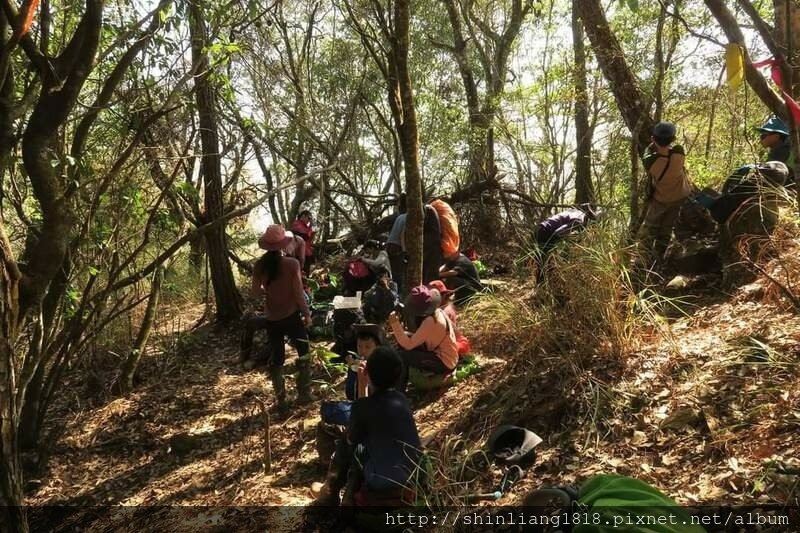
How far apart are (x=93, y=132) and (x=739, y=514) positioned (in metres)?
6.46

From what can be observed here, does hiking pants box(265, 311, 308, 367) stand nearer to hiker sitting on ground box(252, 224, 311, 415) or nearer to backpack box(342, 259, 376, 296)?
hiker sitting on ground box(252, 224, 311, 415)

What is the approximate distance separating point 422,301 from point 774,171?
130 inches

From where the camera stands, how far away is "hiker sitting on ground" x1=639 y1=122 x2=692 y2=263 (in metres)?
5.32

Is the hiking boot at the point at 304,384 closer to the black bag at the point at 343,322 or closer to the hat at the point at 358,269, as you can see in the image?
the black bag at the point at 343,322

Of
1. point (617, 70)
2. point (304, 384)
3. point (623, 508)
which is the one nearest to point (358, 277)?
point (304, 384)

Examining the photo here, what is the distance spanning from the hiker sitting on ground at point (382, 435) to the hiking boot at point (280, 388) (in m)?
1.96

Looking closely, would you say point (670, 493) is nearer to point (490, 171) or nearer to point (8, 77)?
point (8, 77)

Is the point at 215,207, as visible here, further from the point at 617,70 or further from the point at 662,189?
the point at 662,189

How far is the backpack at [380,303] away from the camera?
21.3ft

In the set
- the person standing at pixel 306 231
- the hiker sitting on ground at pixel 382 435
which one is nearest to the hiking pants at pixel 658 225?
the hiker sitting on ground at pixel 382 435

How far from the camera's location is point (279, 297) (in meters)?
5.16

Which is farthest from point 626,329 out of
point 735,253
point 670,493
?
point 735,253

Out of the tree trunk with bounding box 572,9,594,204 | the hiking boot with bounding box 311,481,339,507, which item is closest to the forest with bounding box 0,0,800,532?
the hiking boot with bounding box 311,481,339,507

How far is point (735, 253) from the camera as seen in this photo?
5074mm
